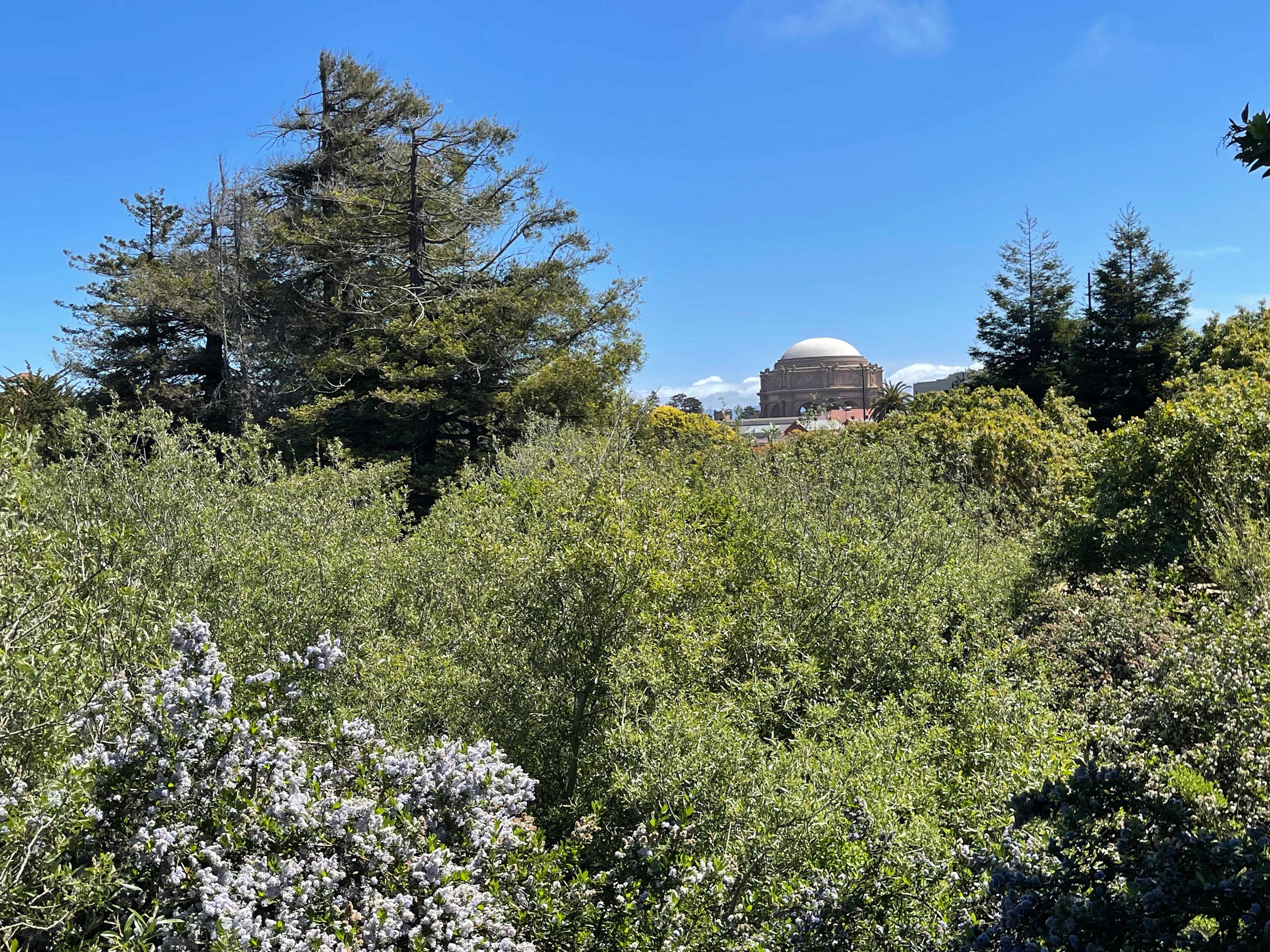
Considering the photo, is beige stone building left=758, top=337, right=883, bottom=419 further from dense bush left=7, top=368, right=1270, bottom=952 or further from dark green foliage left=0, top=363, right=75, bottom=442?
dense bush left=7, top=368, right=1270, bottom=952

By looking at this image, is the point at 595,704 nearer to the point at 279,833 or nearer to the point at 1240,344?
the point at 279,833

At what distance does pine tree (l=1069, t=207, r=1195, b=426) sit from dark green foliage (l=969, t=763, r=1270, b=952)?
27004 millimetres

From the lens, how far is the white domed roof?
106 meters

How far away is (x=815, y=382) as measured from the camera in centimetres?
10106

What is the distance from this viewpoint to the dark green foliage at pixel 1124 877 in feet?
7.71

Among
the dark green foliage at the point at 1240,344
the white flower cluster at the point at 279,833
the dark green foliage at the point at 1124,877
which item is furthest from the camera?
the dark green foliage at the point at 1240,344

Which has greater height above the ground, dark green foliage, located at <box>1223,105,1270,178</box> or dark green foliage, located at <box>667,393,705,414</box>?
dark green foliage, located at <box>667,393,705,414</box>

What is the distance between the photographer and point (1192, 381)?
45.2ft

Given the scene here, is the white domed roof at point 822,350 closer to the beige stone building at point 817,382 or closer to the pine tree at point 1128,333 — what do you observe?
the beige stone building at point 817,382

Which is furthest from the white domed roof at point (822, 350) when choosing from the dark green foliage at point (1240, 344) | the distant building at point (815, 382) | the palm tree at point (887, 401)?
the dark green foliage at point (1240, 344)

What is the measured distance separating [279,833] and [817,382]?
101739 mm

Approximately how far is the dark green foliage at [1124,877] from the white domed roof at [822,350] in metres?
106

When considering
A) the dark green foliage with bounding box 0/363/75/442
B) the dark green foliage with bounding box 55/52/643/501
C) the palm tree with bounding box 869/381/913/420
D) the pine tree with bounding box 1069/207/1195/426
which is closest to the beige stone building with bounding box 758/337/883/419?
the palm tree with bounding box 869/381/913/420

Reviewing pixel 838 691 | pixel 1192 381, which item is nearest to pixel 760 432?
pixel 1192 381
